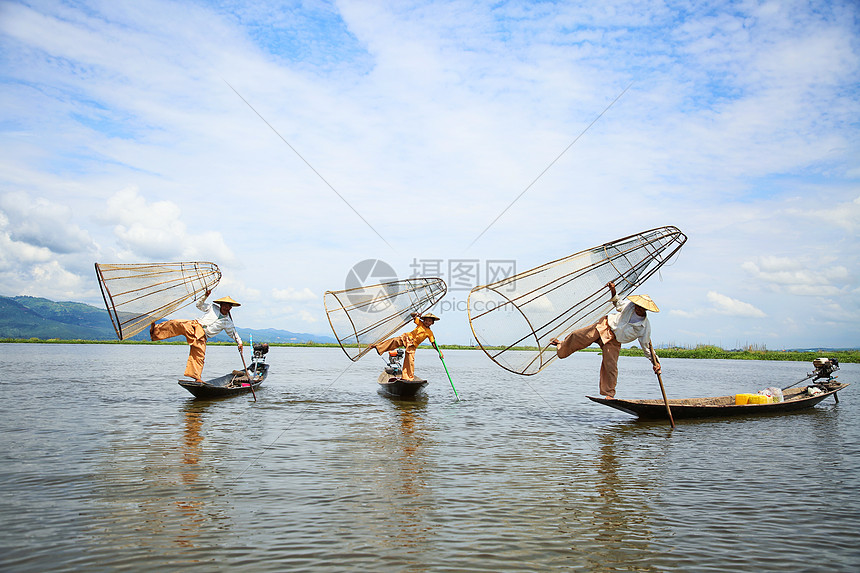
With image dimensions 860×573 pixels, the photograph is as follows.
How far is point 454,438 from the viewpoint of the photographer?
892 centimetres

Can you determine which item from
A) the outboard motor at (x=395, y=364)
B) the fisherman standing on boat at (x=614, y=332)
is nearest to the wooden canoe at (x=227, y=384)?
the outboard motor at (x=395, y=364)

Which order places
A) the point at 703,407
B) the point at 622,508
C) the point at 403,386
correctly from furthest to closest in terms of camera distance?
the point at 403,386
the point at 703,407
the point at 622,508

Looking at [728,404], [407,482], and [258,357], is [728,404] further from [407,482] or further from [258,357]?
[258,357]

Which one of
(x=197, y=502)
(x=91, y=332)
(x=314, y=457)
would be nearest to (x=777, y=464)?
(x=314, y=457)

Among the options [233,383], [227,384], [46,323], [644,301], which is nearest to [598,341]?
[644,301]

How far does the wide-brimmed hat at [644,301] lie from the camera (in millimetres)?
9047

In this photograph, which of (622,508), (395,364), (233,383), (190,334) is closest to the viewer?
(622,508)

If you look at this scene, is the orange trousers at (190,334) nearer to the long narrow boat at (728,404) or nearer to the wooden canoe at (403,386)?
the wooden canoe at (403,386)

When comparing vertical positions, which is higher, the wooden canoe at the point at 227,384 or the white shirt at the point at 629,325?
→ the white shirt at the point at 629,325

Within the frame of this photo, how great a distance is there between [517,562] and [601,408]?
386 inches

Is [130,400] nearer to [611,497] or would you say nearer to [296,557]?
[296,557]

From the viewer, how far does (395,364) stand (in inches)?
639

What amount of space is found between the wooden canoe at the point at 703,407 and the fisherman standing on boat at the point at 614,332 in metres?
0.81

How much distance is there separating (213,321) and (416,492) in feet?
27.9
